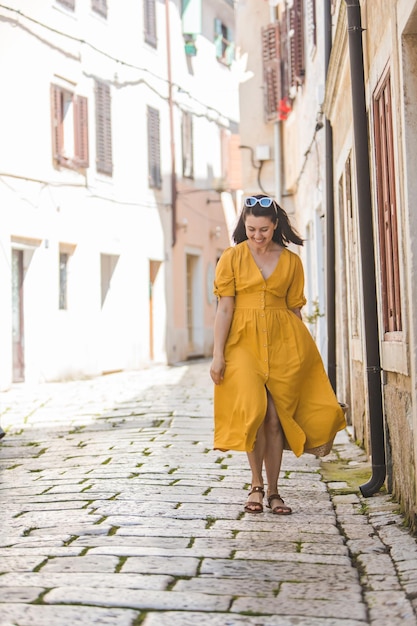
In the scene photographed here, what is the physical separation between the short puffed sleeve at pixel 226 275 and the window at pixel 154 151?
17476 millimetres

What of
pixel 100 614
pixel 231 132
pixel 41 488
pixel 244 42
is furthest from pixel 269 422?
pixel 231 132

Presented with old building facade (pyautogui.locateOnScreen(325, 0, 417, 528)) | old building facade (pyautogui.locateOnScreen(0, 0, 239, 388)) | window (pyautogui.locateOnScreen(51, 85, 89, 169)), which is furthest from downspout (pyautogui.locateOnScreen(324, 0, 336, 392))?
window (pyautogui.locateOnScreen(51, 85, 89, 169))

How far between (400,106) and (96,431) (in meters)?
5.60

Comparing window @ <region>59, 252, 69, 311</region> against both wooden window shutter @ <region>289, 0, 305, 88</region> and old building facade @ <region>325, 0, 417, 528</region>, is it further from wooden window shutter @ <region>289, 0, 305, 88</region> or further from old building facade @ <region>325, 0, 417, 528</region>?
old building facade @ <region>325, 0, 417, 528</region>

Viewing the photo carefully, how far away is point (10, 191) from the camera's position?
16703 mm

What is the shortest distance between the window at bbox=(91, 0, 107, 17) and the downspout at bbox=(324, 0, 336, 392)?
33.5 ft

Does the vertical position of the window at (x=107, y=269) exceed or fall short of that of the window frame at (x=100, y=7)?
it falls short

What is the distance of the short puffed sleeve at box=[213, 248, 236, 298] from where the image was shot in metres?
5.73

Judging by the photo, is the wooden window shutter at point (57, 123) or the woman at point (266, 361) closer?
the woman at point (266, 361)

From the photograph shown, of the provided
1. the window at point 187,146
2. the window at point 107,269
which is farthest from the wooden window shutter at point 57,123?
the window at point 187,146

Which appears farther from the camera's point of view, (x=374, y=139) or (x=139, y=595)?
(x=374, y=139)

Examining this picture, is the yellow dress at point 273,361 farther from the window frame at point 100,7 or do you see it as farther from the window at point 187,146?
the window at point 187,146

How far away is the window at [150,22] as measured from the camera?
22.9 meters

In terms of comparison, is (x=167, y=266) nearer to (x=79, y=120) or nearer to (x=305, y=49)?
(x=79, y=120)
